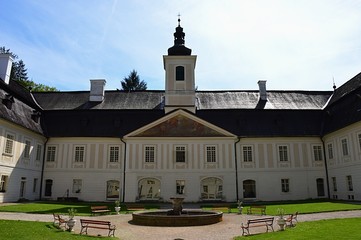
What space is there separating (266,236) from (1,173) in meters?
19.6

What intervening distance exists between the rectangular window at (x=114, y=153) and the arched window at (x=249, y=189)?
11420 millimetres

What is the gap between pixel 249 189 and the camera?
29.4m

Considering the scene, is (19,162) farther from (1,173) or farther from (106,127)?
(106,127)

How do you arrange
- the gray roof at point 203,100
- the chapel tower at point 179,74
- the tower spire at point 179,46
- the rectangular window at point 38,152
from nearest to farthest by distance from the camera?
the rectangular window at point 38,152
the gray roof at point 203,100
the chapel tower at point 179,74
the tower spire at point 179,46

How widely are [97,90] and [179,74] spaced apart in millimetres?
8372

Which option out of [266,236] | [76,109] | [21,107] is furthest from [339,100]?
[21,107]

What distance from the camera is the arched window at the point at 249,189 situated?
29219 mm

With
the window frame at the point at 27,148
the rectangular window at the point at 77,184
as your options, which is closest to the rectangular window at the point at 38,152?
the window frame at the point at 27,148

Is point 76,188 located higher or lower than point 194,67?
lower

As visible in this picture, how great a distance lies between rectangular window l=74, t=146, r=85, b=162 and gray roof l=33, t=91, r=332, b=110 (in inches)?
171

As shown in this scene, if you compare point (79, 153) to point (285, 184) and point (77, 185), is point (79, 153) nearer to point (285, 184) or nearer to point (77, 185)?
point (77, 185)

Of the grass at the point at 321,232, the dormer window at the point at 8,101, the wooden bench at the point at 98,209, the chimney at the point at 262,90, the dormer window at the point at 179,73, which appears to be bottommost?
Answer: the grass at the point at 321,232

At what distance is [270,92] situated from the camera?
3472 cm

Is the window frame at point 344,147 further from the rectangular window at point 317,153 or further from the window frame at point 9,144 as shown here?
the window frame at point 9,144
